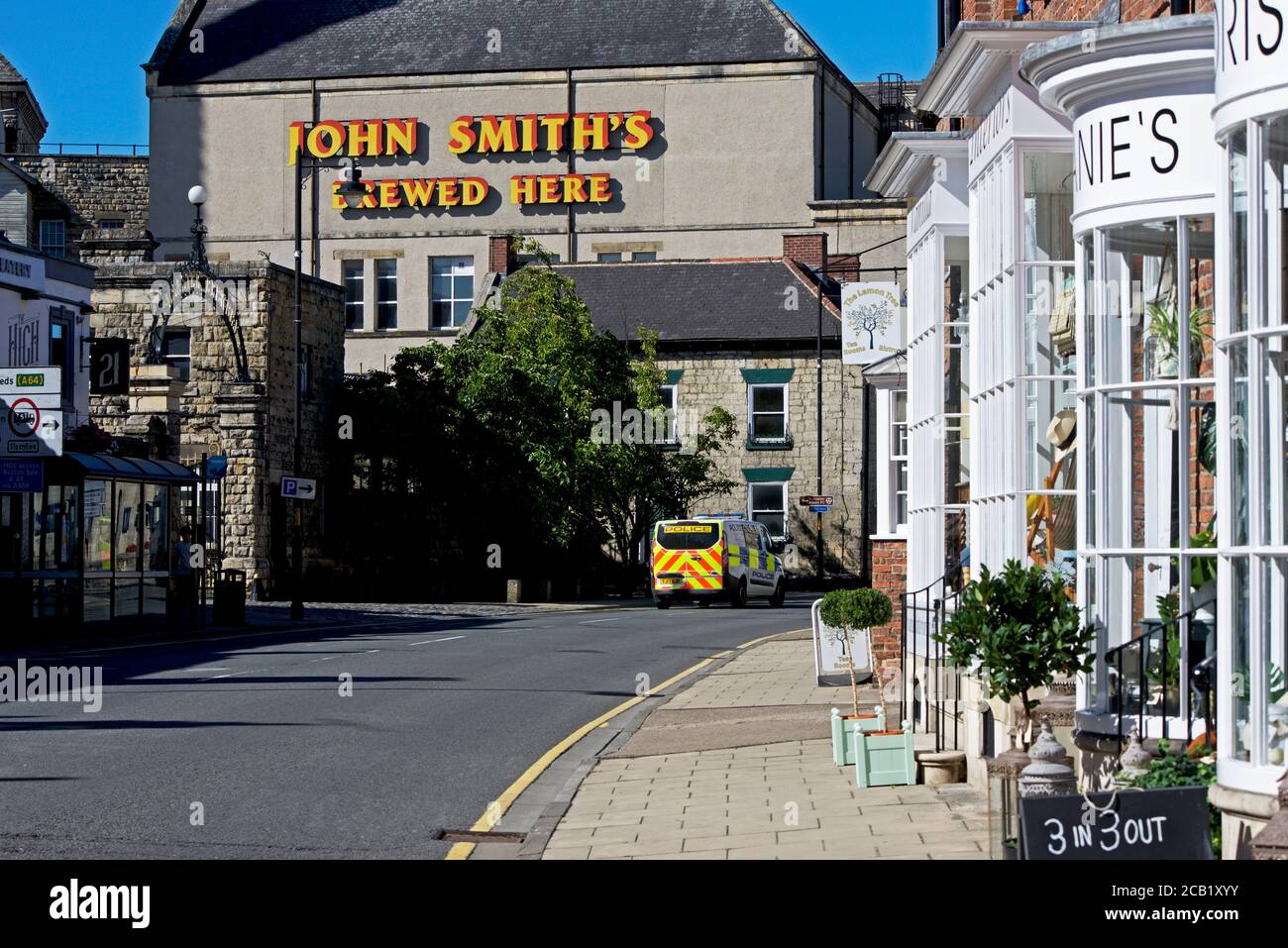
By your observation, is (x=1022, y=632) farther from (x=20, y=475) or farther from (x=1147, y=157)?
(x=20, y=475)

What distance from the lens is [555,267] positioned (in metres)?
57.1

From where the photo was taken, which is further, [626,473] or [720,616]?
[626,473]

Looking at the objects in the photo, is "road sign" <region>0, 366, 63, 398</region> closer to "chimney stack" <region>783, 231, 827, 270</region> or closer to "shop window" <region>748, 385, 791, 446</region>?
"shop window" <region>748, 385, 791, 446</region>

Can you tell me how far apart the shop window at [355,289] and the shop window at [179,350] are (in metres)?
17.1

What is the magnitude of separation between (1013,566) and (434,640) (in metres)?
18.2

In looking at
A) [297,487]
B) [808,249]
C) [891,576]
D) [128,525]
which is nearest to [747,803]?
[891,576]

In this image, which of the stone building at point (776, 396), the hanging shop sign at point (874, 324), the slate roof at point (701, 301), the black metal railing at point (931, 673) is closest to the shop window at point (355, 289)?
the slate roof at point (701, 301)

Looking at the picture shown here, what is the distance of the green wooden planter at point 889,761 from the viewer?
458 inches

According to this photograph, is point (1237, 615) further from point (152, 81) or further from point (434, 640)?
point (152, 81)

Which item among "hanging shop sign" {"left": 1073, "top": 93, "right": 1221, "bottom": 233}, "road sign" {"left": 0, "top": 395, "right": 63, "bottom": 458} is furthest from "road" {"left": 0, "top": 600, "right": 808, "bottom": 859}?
"hanging shop sign" {"left": 1073, "top": 93, "right": 1221, "bottom": 233}

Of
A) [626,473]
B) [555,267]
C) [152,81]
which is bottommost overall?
[626,473]

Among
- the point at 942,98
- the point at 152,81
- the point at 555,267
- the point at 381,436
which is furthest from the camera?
the point at 152,81
